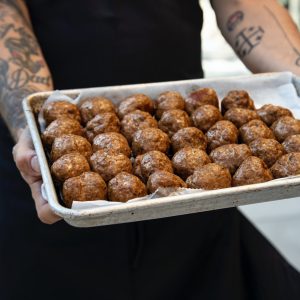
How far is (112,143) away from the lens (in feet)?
4.06

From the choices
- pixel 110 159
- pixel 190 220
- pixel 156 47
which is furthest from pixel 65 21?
pixel 190 220

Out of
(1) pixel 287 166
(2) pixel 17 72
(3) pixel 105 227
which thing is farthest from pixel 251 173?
(2) pixel 17 72

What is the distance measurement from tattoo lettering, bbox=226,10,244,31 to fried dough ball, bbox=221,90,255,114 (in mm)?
416

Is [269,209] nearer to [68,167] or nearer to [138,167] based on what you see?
[138,167]

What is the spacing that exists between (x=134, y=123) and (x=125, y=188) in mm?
297

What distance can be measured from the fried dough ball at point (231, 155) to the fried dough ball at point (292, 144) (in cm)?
10

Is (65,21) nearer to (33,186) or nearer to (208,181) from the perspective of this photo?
(33,186)

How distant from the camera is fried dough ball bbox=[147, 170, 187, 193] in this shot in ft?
3.54

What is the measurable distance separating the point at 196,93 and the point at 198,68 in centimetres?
44

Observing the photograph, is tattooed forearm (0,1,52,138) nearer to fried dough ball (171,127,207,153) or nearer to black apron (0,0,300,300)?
black apron (0,0,300,300)

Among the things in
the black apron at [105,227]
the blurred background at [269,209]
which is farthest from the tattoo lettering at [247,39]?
the blurred background at [269,209]

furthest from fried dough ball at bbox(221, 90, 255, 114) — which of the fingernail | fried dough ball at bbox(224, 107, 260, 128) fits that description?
the fingernail

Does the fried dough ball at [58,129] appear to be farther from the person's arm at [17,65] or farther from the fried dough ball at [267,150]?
the fried dough ball at [267,150]

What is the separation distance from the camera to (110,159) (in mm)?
1177
